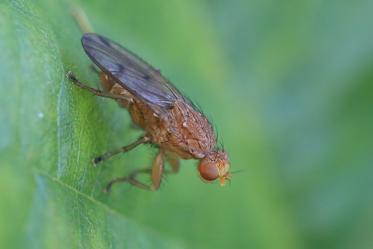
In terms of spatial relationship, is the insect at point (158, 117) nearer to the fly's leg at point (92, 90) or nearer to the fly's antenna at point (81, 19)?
the fly's leg at point (92, 90)

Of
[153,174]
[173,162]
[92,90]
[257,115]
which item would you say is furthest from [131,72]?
[257,115]

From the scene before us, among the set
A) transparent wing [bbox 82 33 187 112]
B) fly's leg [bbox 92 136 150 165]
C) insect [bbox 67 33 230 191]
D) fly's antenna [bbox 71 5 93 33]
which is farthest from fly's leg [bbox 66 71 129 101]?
fly's antenna [bbox 71 5 93 33]

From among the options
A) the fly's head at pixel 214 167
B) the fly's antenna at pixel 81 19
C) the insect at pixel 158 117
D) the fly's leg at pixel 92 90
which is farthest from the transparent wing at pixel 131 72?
the fly's head at pixel 214 167

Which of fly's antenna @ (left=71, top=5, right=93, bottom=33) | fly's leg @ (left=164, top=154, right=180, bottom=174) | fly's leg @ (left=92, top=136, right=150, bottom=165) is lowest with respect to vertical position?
fly's leg @ (left=92, top=136, right=150, bottom=165)

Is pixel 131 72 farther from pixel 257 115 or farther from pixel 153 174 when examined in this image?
pixel 257 115

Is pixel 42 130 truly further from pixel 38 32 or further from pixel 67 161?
pixel 38 32

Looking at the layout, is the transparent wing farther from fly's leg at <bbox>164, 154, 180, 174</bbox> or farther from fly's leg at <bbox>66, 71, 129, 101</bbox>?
fly's leg at <bbox>164, 154, 180, 174</bbox>

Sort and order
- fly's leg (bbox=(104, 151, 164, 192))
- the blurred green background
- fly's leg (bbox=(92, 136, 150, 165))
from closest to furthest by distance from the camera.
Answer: fly's leg (bbox=(92, 136, 150, 165)), fly's leg (bbox=(104, 151, 164, 192)), the blurred green background
